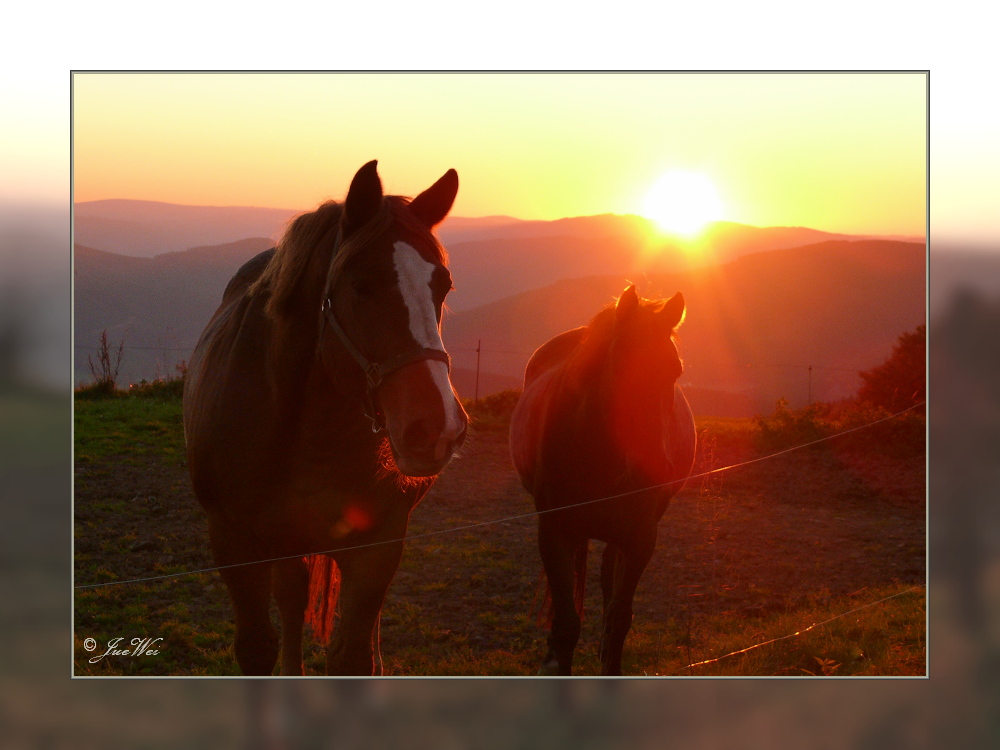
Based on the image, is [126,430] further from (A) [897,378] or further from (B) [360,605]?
(A) [897,378]

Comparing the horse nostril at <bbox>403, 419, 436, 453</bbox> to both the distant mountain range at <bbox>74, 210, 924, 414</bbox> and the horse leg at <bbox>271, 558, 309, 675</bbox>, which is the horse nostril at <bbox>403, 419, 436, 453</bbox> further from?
the horse leg at <bbox>271, 558, 309, 675</bbox>

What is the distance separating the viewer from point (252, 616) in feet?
9.37

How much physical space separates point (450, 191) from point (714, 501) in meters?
6.72

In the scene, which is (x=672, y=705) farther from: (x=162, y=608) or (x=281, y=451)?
(x=162, y=608)

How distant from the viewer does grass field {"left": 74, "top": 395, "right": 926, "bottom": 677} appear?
4441 mm

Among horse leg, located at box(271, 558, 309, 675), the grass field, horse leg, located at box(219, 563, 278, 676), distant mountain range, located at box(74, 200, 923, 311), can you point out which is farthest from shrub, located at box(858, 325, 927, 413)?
horse leg, located at box(219, 563, 278, 676)

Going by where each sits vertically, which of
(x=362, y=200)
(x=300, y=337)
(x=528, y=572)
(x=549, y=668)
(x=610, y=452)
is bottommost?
(x=528, y=572)

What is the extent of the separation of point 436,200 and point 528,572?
4208 mm

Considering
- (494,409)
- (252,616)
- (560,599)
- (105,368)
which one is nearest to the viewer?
(252,616)

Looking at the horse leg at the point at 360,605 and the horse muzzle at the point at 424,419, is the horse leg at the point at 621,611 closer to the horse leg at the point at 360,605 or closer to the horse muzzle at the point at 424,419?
the horse leg at the point at 360,605

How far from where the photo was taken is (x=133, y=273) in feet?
22.0

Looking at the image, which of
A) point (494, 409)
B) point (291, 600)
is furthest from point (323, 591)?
point (494, 409)

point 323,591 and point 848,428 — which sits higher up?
point 848,428

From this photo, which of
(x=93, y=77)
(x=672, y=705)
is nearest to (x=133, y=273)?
(x=93, y=77)
